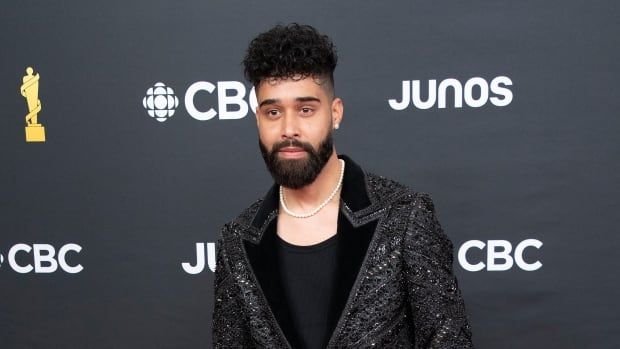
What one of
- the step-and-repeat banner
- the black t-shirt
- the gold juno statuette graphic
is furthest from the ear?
the gold juno statuette graphic

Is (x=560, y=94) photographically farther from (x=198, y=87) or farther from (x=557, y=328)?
(x=198, y=87)

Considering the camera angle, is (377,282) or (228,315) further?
(228,315)

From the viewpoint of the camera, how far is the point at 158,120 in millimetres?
2074

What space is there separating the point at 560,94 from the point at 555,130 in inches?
4.9

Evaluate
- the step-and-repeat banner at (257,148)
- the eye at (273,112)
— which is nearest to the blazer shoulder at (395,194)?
the eye at (273,112)

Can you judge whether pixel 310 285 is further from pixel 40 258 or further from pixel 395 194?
pixel 40 258

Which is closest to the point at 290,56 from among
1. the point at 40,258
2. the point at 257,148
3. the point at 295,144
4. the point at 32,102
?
the point at 295,144

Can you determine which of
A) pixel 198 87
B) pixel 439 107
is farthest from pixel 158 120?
pixel 439 107

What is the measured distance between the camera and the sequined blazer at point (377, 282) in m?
1.02

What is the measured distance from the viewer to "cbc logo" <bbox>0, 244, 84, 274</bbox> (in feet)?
7.14

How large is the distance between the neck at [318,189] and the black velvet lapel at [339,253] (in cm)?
3

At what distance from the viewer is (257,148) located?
2061 millimetres

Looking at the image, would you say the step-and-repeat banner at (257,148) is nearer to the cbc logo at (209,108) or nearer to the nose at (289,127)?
the cbc logo at (209,108)

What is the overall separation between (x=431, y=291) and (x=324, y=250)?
220mm
